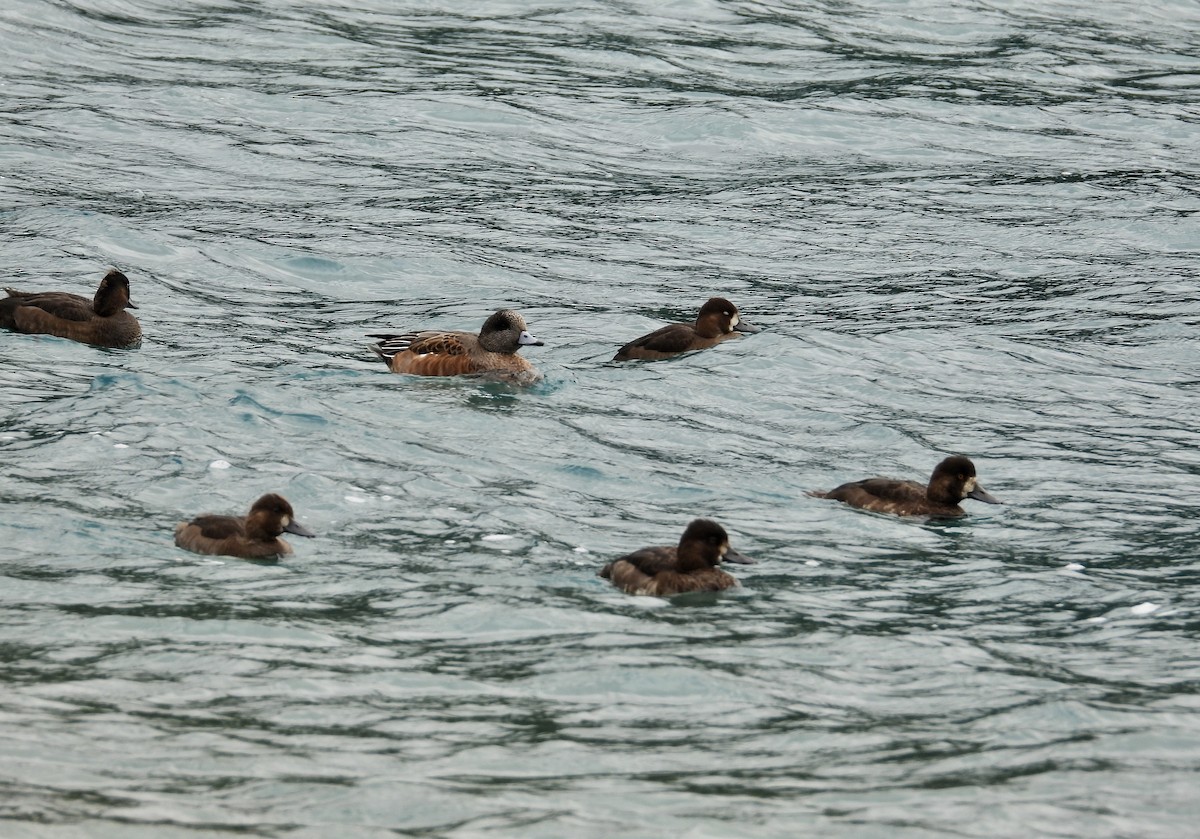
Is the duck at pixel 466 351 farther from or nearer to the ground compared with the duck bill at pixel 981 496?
farther from the ground

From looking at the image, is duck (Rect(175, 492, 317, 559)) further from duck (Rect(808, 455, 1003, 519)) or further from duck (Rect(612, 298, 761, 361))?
duck (Rect(612, 298, 761, 361))

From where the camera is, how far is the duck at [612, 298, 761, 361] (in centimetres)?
1747

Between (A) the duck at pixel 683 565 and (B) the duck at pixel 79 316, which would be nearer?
(A) the duck at pixel 683 565

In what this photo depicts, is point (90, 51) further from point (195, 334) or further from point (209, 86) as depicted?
point (195, 334)

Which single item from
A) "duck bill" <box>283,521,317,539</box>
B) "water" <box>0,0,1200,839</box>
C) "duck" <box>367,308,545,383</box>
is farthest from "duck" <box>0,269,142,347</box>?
"duck bill" <box>283,521,317,539</box>

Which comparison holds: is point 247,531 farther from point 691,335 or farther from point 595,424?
point 691,335

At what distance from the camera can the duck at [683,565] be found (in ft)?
37.4

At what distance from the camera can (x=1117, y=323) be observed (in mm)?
19062

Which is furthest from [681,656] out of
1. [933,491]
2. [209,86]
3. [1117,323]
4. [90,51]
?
[90,51]

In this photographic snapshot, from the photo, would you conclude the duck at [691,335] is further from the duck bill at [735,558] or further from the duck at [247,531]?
the duck at [247,531]

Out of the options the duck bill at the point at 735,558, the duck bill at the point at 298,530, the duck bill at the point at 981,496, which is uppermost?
the duck bill at the point at 981,496

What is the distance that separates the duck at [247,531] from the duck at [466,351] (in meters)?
5.13

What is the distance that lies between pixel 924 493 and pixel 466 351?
526cm

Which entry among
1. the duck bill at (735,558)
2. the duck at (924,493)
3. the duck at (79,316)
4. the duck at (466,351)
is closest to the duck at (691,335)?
the duck at (466,351)
